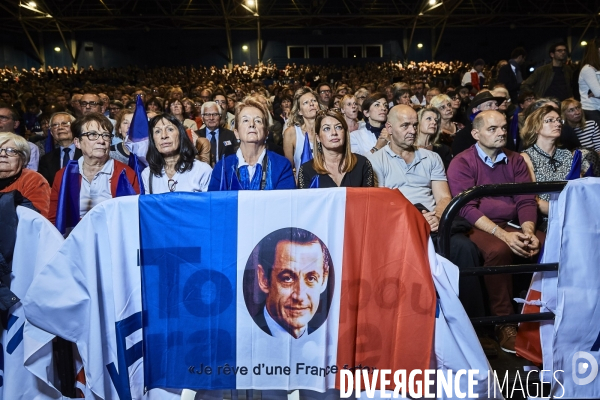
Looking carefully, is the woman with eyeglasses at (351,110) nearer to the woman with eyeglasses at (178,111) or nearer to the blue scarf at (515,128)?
the blue scarf at (515,128)

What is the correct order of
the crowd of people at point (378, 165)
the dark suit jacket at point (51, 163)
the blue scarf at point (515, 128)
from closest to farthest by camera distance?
the crowd of people at point (378, 165) → the dark suit jacket at point (51, 163) → the blue scarf at point (515, 128)

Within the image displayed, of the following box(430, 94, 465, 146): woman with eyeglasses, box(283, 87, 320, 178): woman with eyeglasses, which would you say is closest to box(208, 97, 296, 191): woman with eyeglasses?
box(283, 87, 320, 178): woman with eyeglasses

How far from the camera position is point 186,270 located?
2.72 meters

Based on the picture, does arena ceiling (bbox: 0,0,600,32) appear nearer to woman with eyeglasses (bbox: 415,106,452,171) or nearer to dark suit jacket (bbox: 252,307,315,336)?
woman with eyeglasses (bbox: 415,106,452,171)

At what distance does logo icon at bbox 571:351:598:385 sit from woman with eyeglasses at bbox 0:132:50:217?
3417mm

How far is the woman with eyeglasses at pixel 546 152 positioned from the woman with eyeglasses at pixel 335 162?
136 cm

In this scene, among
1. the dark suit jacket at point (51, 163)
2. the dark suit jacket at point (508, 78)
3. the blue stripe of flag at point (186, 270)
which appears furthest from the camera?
the dark suit jacket at point (508, 78)

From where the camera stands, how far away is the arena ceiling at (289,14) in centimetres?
2975

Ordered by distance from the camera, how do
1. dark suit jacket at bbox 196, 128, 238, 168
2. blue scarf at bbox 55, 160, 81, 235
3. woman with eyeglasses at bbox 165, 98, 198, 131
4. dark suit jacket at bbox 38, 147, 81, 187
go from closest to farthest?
blue scarf at bbox 55, 160, 81, 235 < dark suit jacket at bbox 38, 147, 81, 187 < dark suit jacket at bbox 196, 128, 238, 168 < woman with eyeglasses at bbox 165, 98, 198, 131

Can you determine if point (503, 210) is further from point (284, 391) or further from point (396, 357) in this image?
point (284, 391)

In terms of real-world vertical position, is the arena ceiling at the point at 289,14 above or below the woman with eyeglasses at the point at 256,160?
above

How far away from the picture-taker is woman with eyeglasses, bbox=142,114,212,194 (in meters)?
4.24

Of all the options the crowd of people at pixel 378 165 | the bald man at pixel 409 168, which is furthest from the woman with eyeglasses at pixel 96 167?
the bald man at pixel 409 168

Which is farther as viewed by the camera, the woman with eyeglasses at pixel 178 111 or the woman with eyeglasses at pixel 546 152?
the woman with eyeglasses at pixel 178 111
